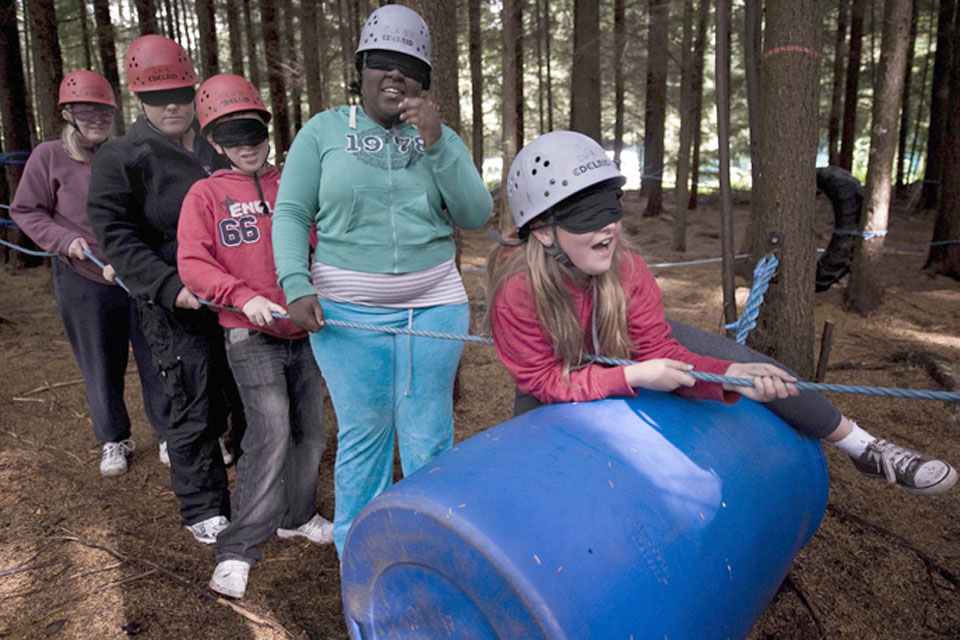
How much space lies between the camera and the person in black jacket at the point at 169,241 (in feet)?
9.00

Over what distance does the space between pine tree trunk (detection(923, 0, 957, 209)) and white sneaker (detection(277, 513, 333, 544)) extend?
1052cm

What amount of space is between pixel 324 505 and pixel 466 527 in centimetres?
226

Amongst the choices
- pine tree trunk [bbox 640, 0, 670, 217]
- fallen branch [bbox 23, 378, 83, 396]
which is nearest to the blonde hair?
fallen branch [bbox 23, 378, 83, 396]

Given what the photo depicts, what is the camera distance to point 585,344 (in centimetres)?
221

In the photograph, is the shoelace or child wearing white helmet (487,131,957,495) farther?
the shoelace

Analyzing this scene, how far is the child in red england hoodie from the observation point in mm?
2566

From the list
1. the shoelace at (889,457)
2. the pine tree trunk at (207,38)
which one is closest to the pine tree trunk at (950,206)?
the shoelace at (889,457)

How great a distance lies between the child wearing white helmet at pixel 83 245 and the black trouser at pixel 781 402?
255 centimetres

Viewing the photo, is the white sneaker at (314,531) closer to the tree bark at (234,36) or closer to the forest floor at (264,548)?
the forest floor at (264,548)

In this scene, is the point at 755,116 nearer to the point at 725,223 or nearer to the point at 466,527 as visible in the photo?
the point at 725,223

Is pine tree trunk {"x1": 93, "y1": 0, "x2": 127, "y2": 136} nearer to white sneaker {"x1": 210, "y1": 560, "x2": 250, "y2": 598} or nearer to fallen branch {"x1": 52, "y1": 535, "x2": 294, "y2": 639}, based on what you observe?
fallen branch {"x1": 52, "y1": 535, "x2": 294, "y2": 639}

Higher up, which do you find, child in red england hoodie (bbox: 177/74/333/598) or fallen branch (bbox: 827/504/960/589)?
child in red england hoodie (bbox: 177/74/333/598)

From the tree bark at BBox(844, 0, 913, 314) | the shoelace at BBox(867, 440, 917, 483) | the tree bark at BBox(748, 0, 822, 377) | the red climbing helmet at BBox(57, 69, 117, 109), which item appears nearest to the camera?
the shoelace at BBox(867, 440, 917, 483)

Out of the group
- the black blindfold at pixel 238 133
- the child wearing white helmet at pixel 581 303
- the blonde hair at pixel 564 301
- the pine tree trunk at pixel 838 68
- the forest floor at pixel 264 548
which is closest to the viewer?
the child wearing white helmet at pixel 581 303
